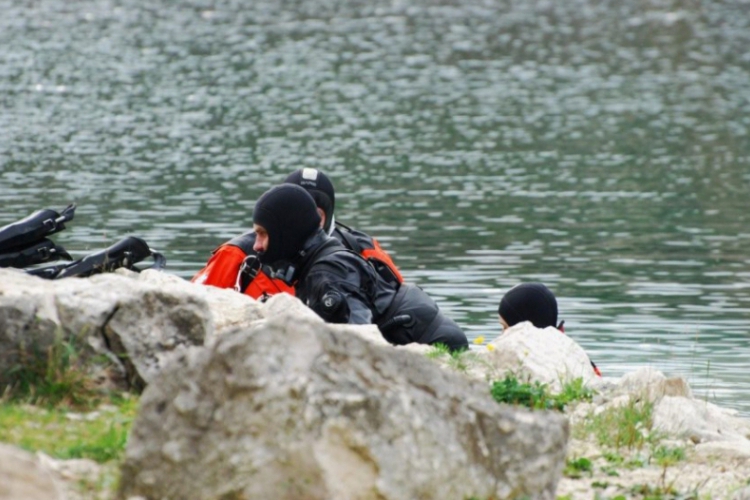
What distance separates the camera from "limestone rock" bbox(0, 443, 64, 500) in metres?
5.30

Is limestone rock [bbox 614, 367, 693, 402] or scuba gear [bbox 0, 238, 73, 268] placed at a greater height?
scuba gear [bbox 0, 238, 73, 268]

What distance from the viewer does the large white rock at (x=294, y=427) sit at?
604 cm

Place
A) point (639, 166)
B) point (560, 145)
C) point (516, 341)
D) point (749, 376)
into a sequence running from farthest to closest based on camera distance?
point (560, 145) → point (639, 166) → point (749, 376) → point (516, 341)

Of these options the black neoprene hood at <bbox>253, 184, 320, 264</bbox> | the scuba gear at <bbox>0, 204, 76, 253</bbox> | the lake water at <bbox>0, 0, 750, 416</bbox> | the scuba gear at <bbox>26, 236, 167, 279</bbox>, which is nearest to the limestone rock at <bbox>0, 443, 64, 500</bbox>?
the scuba gear at <bbox>26, 236, 167, 279</bbox>

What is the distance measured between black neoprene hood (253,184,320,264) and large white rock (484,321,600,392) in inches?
64.9

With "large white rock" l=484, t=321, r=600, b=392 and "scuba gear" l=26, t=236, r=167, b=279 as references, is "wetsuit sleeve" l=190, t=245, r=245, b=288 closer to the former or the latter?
"scuba gear" l=26, t=236, r=167, b=279

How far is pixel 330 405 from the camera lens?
609 centimetres

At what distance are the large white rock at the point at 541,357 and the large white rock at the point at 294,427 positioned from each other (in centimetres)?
299

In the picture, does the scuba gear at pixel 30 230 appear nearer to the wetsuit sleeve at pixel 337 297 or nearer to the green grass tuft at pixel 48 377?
the wetsuit sleeve at pixel 337 297

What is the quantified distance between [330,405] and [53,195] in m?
19.2

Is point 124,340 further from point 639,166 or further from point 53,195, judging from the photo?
point 639,166

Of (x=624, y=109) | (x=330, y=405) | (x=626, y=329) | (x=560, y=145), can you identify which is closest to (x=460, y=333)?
(x=626, y=329)

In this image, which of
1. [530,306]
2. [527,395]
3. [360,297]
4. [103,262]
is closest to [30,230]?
[103,262]

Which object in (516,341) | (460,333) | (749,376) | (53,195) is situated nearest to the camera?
(516,341)
